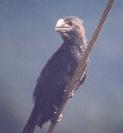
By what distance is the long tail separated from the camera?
2.04m

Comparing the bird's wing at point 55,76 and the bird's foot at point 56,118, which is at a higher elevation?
the bird's wing at point 55,76

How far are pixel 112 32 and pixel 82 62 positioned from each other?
633 mm

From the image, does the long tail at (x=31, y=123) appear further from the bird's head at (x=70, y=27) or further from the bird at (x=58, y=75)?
the bird's head at (x=70, y=27)

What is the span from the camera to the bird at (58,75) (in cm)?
201

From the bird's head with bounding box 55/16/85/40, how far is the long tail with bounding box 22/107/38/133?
0.37 m

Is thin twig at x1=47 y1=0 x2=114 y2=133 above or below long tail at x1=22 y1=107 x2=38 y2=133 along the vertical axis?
above

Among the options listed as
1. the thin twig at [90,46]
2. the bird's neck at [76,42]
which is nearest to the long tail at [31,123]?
the thin twig at [90,46]

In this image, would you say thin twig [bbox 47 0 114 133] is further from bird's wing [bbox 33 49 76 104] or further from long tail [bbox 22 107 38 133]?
long tail [bbox 22 107 38 133]

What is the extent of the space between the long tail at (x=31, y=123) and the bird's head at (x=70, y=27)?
0.37 m

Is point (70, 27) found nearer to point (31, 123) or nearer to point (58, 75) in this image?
point (58, 75)

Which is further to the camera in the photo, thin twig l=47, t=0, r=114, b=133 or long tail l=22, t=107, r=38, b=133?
long tail l=22, t=107, r=38, b=133

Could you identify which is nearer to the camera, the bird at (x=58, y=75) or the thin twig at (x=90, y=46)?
the thin twig at (x=90, y=46)

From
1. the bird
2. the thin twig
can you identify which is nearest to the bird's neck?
the bird

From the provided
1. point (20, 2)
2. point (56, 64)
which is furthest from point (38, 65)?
point (20, 2)
